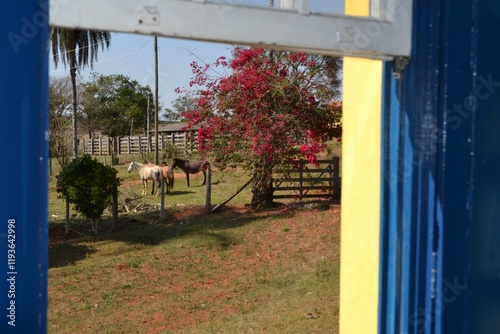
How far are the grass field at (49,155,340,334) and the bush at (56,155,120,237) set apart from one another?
0.62 meters

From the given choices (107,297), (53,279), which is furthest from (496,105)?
(53,279)

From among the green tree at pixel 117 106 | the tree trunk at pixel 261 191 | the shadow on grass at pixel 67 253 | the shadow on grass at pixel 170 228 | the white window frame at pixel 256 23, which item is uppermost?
the green tree at pixel 117 106

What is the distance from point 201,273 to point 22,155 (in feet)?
23.2

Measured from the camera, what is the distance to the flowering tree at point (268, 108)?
36.6 feet

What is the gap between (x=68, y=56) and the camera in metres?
17.3

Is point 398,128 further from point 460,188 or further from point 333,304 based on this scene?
point 333,304

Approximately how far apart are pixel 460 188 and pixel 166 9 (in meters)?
1.17

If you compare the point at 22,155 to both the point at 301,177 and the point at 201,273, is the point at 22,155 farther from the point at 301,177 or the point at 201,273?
the point at 301,177

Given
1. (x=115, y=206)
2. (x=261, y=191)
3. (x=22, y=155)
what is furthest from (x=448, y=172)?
(x=261, y=191)

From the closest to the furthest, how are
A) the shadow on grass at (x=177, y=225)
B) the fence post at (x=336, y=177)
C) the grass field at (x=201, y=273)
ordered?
the grass field at (x=201, y=273), the shadow on grass at (x=177, y=225), the fence post at (x=336, y=177)

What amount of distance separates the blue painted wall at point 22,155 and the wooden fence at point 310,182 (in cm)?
1100

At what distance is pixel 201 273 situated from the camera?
8352 millimetres

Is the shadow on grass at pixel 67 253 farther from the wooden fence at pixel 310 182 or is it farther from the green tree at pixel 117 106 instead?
the green tree at pixel 117 106

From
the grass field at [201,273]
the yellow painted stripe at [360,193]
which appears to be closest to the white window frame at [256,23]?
the yellow painted stripe at [360,193]
